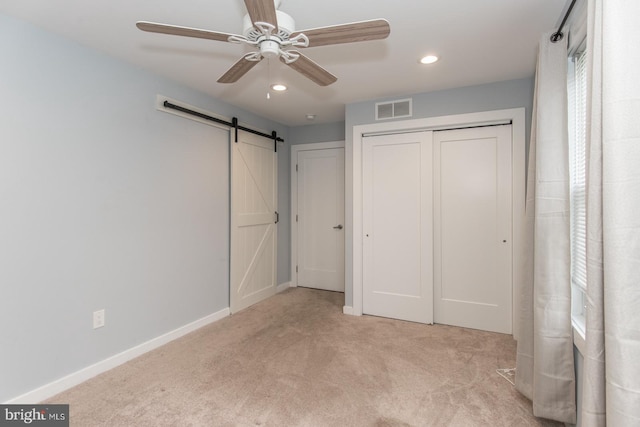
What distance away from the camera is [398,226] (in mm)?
3588

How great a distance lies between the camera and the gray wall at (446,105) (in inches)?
121

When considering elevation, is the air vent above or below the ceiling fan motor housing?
above

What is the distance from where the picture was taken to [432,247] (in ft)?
11.3

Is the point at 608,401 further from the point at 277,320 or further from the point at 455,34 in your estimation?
the point at 277,320

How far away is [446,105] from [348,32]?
2.15m

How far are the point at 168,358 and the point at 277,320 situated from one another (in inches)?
46.2

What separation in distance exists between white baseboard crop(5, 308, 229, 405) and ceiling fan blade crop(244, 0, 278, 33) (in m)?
2.60

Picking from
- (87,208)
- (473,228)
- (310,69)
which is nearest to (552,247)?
(473,228)

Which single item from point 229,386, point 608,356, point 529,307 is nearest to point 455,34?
point 529,307

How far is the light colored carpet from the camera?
6.39 ft

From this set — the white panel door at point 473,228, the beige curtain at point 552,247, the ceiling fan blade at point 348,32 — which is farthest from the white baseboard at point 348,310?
the ceiling fan blade at point 348,32

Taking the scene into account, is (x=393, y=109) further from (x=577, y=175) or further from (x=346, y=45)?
(x=577, y=175)

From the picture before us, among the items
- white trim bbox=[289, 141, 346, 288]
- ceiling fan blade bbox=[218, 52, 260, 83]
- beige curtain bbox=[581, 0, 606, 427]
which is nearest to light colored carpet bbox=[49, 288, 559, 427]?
beige curtain bbox=[581, 0, 606, 427]

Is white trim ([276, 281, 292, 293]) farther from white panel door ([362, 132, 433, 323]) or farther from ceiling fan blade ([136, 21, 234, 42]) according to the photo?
ceiling fan blade ([136, 21, 234, 42])
